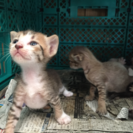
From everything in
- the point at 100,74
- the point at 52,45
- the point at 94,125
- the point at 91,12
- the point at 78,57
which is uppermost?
the point at 91,12

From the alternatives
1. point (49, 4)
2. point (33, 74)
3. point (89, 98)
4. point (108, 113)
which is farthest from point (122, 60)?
point (33, 74)

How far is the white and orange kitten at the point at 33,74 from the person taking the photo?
899 millimetres

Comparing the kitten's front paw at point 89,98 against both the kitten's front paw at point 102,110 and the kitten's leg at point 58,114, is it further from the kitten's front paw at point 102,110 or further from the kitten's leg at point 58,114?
the kitten's leg at point 58,114

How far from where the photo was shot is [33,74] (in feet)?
3.32

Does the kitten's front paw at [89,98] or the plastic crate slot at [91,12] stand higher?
the plastic crate slot at [91,12]

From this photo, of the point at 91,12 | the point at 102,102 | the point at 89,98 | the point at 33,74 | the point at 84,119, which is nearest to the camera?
the point at 33,74

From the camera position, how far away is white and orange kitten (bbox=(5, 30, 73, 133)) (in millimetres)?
899

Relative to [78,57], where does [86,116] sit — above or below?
below

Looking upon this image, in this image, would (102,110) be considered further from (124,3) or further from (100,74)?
(124,3)

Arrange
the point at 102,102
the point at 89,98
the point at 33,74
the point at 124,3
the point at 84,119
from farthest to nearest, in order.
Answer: the point at 124,3, the point at 89,98, the point at 102,102, the point at 84,119, the point at 33,74

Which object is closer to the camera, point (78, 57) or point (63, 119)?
point (63, 119)

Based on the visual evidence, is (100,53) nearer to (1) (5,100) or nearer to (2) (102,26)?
(2) (102,26)

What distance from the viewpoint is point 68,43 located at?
2.06 metres

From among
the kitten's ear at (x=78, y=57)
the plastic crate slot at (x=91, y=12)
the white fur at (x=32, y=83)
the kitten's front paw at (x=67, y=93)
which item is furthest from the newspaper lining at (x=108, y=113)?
the plastic crate slot at (x=91, y=12)
